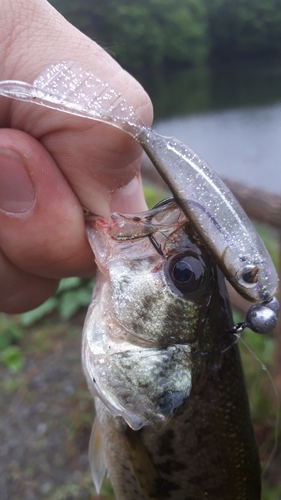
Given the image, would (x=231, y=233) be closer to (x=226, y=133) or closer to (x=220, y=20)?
(x=226, y=133)

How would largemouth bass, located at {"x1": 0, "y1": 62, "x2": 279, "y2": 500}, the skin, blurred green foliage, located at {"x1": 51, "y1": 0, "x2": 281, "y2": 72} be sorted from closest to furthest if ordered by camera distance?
1. largemouth bass, located at {"x1": 0, "y1": 62, "x2": 279, "y2": 500}
2. the skin
3. blurred green foliage, located at {"x1": 51, "y1": 0, "x2": 281, "y2": 72}

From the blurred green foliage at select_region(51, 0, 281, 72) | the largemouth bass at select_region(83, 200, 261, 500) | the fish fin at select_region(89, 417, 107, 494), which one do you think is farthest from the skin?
the blurred green foliage at select_region(51, 0, 281, 72)

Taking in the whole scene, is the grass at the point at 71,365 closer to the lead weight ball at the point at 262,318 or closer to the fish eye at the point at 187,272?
the fish eye at the point at 187,272

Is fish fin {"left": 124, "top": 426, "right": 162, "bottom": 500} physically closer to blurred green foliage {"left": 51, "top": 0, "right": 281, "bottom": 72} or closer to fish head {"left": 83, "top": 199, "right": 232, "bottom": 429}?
fish head {"left": 83, "top": 199, "right": 232, "bottom": 429}

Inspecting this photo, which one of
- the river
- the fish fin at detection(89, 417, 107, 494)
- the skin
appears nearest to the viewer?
the skin

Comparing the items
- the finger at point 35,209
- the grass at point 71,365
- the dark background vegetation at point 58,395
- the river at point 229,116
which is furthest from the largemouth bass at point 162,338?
the river at point 229,116

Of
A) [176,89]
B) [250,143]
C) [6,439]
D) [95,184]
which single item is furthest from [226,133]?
[95,184]

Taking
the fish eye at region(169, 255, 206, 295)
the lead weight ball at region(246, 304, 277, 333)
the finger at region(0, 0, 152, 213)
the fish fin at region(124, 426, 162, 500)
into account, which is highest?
the finger at region(0, 0, 152, 213)
